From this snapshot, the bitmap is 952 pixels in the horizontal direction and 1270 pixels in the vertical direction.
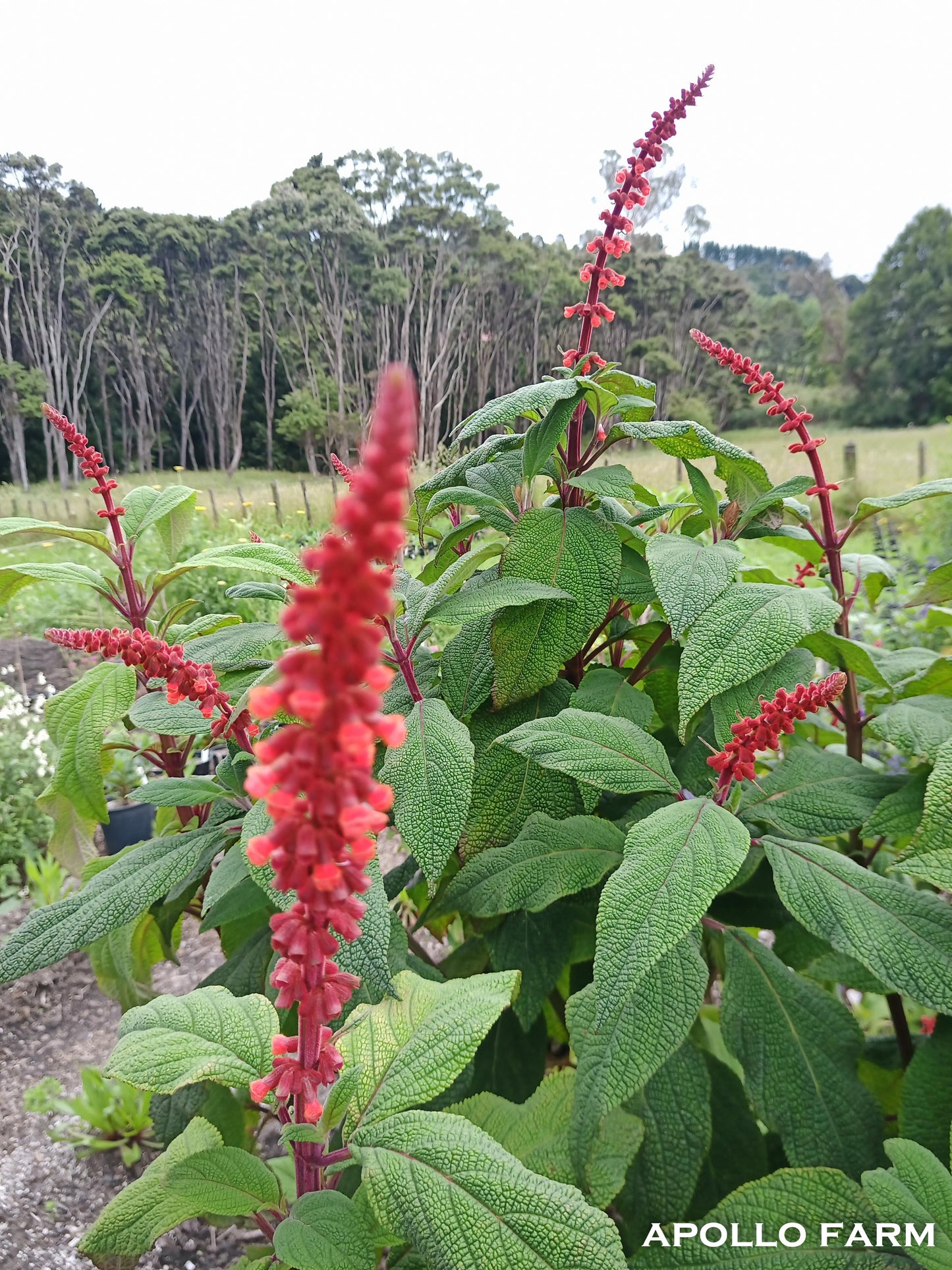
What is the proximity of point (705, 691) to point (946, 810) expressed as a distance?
15cm

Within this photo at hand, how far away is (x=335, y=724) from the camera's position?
13 cm

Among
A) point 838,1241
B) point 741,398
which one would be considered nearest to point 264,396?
point 741,398

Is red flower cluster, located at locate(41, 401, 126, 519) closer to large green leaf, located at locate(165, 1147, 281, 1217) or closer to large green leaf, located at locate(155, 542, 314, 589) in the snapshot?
large green leaf, located at locate(155, 542, 314, 589)

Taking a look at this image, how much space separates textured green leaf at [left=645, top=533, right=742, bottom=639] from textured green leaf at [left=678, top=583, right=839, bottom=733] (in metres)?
0.01

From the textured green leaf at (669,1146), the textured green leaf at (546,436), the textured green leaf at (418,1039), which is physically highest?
A: the textured green leaf at (546,436)

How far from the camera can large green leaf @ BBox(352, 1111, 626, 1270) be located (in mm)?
277

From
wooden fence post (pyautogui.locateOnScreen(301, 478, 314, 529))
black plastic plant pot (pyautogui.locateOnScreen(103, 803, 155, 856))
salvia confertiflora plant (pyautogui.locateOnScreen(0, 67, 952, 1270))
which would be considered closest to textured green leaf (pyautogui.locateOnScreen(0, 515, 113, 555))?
salvia confertiflora plant (pyautogui.locateOnScreen(0, 67, 952, 1270))

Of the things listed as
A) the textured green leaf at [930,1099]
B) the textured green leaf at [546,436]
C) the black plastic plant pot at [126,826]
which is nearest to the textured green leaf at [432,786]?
the textured green leaf at [546,436]

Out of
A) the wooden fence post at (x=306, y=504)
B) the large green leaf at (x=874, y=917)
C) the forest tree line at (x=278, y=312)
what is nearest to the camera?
the large green leaf at (x=874, y=917)

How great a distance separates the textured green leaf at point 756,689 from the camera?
18.8 inches

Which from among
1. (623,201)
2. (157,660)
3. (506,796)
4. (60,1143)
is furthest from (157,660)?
(60,1143)

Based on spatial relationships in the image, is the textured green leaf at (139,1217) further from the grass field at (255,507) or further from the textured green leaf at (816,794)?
the grass field at (255,507)

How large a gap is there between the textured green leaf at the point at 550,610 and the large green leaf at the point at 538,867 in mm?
95

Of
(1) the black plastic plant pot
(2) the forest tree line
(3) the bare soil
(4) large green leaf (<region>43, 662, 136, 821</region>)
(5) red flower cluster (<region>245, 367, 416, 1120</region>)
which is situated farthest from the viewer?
(2) the forest tree line
